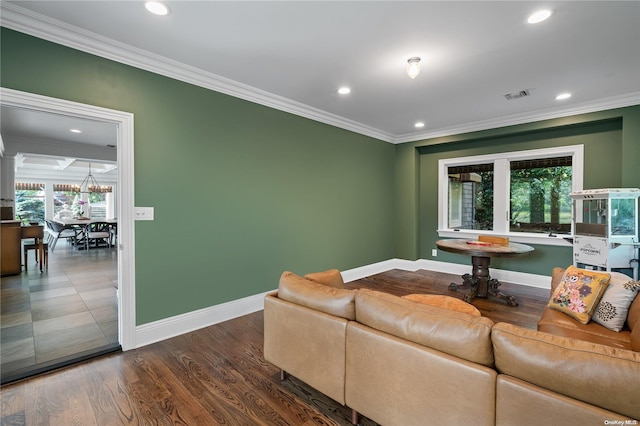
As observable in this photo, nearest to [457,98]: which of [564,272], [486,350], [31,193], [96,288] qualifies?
[564,272]

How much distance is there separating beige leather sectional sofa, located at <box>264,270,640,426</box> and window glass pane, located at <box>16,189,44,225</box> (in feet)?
44.2

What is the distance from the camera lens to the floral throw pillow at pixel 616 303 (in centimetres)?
204

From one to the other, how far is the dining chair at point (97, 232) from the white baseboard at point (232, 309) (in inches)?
296

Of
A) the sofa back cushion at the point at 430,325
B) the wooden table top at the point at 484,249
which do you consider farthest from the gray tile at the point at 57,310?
the wooden table top at the point at 484,249

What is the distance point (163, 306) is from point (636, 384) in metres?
3.35

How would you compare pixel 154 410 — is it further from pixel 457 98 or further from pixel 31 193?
pixel 31 193

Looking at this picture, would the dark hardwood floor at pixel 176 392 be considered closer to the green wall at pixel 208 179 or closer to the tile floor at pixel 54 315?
the tile floor at pixel 54 315

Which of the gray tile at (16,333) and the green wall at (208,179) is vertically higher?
the green wall at (208,179)

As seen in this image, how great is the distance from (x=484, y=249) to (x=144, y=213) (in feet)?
13.1

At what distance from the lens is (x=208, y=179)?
10.9 ft

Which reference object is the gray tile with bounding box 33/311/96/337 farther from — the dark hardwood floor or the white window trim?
the white window trim

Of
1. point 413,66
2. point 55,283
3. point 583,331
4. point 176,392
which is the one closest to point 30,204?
point 55,283

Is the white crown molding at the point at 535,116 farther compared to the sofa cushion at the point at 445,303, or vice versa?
the white crown molding at the point at 535,116

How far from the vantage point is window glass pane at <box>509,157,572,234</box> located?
4.71 m
